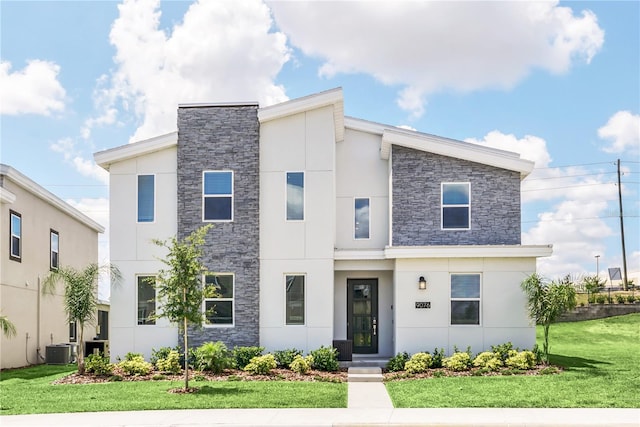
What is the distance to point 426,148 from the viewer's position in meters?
20.5

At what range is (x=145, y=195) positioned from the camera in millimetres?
20781

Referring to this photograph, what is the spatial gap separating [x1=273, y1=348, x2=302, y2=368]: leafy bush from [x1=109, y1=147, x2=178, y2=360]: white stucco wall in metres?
3.16

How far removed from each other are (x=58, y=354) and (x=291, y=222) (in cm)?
1040

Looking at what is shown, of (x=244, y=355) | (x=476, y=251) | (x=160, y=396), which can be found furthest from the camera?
(x=476, y=251)

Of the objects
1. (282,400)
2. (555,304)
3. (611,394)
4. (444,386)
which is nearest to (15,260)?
(282,400)

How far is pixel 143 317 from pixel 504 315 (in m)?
10.3

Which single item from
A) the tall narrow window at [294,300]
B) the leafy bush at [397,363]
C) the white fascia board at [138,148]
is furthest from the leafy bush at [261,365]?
the white fascia board at [138,148]

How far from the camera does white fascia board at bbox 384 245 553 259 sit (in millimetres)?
19406

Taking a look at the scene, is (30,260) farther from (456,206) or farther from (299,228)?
(456,206)

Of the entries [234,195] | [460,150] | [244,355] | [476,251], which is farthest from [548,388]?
[234,195]

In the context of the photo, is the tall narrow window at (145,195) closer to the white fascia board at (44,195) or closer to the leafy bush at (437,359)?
the white fascia board at (44,195)

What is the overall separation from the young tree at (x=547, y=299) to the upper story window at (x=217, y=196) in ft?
28.4

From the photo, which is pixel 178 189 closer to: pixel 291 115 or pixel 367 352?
pixel 291 115

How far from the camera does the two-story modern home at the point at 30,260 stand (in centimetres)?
2253
